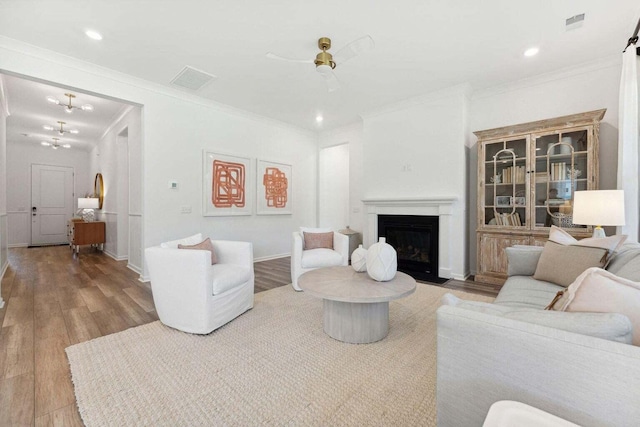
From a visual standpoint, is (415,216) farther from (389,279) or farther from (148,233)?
(148,233)

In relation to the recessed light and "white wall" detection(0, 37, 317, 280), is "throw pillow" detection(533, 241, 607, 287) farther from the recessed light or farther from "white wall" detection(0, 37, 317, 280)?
the recessed light

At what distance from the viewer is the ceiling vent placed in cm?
249

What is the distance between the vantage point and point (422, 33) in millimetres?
2695

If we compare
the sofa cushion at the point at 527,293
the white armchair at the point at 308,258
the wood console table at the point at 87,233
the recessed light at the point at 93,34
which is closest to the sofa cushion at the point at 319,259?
the white armchair at the point at 308,258

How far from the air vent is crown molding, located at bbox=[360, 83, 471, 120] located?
8.66ft

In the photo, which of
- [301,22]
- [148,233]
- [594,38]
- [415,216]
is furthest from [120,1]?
[594,38]

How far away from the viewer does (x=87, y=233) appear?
5977 mm

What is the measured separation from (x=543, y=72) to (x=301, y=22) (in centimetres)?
321

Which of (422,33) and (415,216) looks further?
(415,216)

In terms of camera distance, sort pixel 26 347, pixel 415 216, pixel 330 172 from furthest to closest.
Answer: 1. pixel 330 172
2. pixel 415 216
3. pixel 26 347

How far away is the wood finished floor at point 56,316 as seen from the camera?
58.8 inches

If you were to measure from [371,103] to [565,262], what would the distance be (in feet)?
11.2

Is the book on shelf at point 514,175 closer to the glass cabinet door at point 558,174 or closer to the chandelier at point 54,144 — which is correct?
the glass cabinet door at point 558,174

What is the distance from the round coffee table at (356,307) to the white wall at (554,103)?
2.69 m
